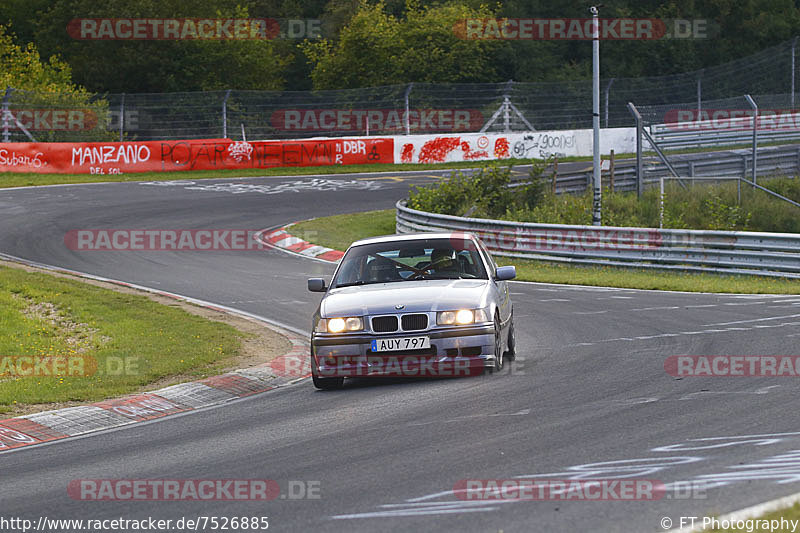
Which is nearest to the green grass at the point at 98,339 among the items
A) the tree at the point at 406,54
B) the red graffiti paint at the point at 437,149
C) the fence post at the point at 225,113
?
the fence post at the point at 225,113

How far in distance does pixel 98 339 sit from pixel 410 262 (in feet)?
15.9

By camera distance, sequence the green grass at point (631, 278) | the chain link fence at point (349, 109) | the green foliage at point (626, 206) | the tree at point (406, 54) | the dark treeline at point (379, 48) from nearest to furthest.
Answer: the green grass at point (631, 278), the green foliage at point (626, 206), the chain link fence at point (349, 109), the dark treeline at point (379, 48), the tree at point (406, 54)

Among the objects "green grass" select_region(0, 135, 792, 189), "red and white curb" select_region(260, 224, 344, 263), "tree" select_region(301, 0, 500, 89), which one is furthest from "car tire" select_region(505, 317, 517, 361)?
"tree" select_region(301, 0, 500, 89)

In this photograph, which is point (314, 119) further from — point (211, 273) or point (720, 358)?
point (720, 358)

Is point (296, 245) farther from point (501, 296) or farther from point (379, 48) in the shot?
point (379, 48)

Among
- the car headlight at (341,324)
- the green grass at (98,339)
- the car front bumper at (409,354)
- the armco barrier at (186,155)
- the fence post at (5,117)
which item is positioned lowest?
the green grass at (98,339)

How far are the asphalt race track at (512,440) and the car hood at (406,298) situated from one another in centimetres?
76

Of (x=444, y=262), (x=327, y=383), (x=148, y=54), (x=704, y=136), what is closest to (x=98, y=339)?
(x=327, y=383)

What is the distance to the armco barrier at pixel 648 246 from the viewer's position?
65.9 ft

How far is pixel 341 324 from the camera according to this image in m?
10.5

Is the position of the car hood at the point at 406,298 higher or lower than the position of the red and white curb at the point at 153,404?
higher

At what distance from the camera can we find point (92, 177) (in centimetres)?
3869

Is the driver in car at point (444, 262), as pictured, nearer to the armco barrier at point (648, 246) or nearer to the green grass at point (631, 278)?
the green grass at point (631, 278)

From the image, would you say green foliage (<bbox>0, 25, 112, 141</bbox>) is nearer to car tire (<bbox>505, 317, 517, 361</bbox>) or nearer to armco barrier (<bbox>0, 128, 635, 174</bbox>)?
armco barrier (<bbox>0, 128, 635, 174</bbox>)
